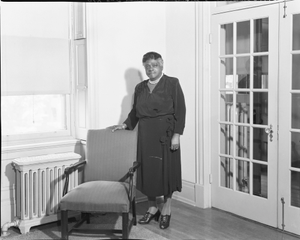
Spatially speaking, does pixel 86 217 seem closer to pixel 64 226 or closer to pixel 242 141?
pixel 64 226

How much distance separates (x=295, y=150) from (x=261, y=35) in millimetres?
731

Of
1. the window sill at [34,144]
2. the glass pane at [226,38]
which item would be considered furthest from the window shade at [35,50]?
the glass pane at [226,38]

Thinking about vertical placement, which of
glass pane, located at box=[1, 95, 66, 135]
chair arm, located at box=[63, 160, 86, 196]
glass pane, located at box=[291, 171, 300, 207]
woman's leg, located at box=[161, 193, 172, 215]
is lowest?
woman's leg, located at box=[161, 193, 172, 215]

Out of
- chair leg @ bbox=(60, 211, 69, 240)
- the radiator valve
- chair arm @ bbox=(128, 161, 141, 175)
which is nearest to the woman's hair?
chair arm @ bbox=(128, 161, 141, 175)

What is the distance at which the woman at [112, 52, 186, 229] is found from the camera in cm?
243

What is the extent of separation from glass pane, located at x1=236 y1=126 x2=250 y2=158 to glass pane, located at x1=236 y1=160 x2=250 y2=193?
6 centimetres

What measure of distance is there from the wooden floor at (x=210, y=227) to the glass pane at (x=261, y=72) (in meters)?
0.87

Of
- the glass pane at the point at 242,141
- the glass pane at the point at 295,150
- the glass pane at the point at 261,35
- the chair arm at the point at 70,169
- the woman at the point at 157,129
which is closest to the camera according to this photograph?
the chair arm at the point at 70,169

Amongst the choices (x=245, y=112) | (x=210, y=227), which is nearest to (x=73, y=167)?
(x=210, y=227)

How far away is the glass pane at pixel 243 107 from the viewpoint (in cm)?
282

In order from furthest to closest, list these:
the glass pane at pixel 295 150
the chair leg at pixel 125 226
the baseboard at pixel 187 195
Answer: the baseboard at pixel 187 195
the glass pane at pixel 295 150
the chair leg at pixel 125 226

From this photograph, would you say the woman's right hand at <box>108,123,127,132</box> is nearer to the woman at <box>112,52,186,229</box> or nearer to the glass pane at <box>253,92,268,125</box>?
the woman at <box>112,52,186,229</box>

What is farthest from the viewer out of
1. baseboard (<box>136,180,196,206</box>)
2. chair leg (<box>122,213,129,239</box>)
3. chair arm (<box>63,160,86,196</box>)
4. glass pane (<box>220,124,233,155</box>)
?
baseboard (<box>136,180,196,206</box>)

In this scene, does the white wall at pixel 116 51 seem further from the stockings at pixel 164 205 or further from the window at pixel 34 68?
the stockings at pixel 164 205
